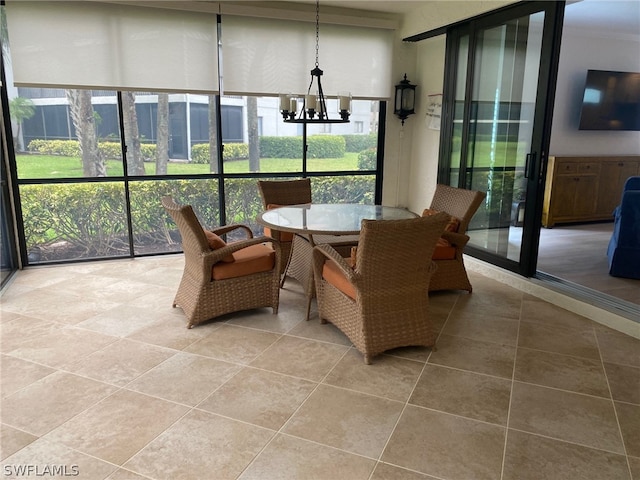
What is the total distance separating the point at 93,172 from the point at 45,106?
0.72 metres

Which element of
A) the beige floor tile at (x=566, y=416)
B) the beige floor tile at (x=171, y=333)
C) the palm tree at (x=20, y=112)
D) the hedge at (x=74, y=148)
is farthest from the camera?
the hedge at (x=74, y=148)

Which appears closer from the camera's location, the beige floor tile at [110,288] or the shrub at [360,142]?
the beige floor tile at [110,288]

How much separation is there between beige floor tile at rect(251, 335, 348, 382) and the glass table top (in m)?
0.74

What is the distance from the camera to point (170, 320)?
329 cm

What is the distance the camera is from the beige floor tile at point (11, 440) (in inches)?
76.0

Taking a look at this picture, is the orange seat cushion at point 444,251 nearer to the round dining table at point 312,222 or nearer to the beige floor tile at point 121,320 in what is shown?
the round dining table at point 312,222

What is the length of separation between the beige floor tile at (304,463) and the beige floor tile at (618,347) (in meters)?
1.83

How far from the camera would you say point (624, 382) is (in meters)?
2.52

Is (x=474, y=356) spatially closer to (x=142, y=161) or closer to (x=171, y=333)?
(x=171, y=333)

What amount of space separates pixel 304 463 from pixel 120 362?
4.52ft

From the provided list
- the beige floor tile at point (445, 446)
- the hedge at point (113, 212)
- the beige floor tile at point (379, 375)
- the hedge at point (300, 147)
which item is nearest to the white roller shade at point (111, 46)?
the hedge at point (300, 147)

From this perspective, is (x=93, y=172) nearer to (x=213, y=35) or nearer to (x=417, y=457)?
(x=213, y=35)

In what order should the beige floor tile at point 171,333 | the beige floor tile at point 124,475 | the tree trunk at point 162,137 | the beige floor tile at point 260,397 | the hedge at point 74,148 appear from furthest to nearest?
1. the tree trunk at point 162,137
2. the hedge at point 74,148
3. the beige floor tile at point 171,333
4. the beige floor tile at point 260,397
5. the beige floor tile at point 124,475

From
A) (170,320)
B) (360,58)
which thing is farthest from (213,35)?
(170,320)
